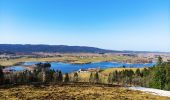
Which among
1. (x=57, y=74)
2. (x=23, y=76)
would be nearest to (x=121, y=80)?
(x=57, y=74)

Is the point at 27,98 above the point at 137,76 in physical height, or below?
above

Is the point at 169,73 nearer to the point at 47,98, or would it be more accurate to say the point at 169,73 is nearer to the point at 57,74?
the point at 57,74

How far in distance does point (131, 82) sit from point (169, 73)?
49297 mm

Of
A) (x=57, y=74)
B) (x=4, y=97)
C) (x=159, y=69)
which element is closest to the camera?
(x=4, y=97)

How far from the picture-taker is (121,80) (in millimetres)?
149625

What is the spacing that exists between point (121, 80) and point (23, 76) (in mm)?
56486

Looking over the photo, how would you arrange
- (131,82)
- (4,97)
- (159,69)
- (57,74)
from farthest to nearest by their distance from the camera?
(131,82), (57,74), (159,69), (4,97)

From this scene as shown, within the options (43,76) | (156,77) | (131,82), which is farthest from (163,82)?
(43,76)

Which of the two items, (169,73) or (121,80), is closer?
(169,73)

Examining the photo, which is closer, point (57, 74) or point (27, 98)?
point (27, 98)

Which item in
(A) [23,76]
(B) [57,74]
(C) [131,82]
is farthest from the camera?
(C) [131,82]

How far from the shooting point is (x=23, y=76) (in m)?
118

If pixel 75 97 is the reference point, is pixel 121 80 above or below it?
below

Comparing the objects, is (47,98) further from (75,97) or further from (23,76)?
(23,76)
